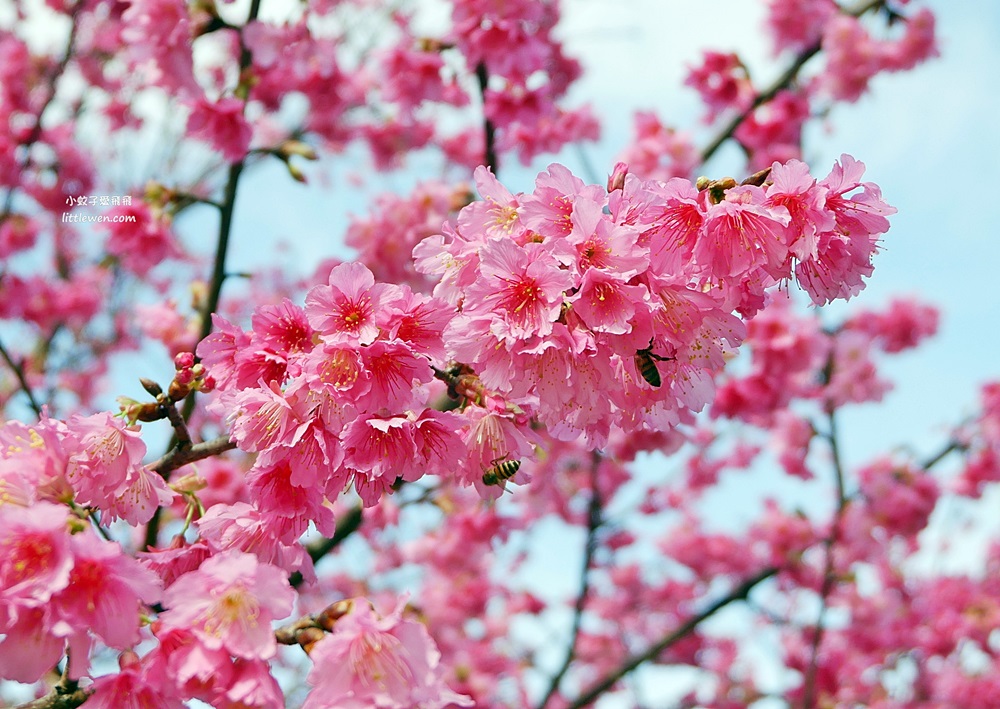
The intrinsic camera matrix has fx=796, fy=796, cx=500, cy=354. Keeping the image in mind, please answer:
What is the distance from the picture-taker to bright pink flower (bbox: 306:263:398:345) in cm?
162

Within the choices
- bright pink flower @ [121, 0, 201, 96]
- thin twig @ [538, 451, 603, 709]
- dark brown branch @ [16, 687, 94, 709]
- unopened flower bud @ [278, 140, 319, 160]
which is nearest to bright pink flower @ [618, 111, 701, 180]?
thin twig @ [538, 451, 603, 709]

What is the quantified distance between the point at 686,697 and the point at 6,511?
703 cm

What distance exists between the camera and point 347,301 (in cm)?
166

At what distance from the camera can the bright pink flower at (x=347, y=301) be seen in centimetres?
162

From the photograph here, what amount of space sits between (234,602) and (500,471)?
0.62 metres

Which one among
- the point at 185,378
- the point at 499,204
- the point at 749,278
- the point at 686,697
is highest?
the point at 686,697

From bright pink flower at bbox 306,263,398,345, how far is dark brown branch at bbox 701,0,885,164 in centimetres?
346

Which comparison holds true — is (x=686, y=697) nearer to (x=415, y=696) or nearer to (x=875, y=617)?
(x=875, y=617)

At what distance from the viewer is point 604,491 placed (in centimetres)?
696

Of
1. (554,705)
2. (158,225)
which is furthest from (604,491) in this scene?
(158,225)

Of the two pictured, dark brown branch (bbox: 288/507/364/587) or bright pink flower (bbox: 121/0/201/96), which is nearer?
dark brown branch (bbox: 288/507/364/587)

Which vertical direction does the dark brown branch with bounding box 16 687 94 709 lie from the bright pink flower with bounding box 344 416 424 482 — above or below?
below

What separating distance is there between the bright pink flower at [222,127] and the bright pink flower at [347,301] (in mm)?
2094

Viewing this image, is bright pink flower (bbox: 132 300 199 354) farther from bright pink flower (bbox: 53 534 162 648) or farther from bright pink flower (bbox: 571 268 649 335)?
bright pink flower (bbox: 571 268 649 335)
